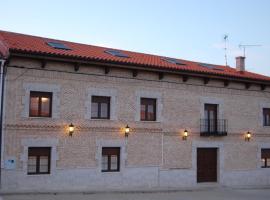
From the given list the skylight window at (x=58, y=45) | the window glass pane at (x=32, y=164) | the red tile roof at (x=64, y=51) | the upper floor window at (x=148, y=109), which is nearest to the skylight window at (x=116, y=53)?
the red tile roof at (x=64, y=51)

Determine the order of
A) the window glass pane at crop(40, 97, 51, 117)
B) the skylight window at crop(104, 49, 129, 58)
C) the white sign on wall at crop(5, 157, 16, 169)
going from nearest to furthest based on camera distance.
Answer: the white sign on wall at crop(5, 157, 16, 169), the window glass pane at crop(40, 97, 51, 117), the skylight window at crop(104, 49, 129, 58)

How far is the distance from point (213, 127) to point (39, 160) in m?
9.49

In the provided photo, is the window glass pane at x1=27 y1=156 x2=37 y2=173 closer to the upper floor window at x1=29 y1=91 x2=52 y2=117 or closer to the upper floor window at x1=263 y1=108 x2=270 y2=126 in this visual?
the upper floor window at x1=29 y1=91 x2=52 y2=117

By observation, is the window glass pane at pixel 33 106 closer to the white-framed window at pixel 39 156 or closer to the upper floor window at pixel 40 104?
the upper floor window at pixel 40 104

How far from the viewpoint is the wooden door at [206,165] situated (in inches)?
862

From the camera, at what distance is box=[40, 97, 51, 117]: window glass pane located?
693 inches

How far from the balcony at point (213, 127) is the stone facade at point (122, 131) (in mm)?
324

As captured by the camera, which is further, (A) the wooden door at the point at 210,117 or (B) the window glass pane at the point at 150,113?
(A) the wooden door at the point at 210,117

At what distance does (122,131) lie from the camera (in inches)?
762

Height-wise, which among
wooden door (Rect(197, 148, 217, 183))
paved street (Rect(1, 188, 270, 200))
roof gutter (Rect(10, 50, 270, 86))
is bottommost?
paved street (Rect(1, 188, 270, 200))

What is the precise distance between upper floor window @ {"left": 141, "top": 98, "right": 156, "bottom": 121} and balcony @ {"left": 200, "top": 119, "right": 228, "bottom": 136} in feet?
9.54

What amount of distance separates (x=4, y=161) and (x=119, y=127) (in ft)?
17.4

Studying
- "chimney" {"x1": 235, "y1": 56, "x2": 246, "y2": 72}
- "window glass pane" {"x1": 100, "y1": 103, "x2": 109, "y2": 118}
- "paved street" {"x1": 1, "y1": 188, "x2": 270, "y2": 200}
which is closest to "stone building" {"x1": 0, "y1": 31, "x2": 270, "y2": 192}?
"window glass pane" {"x1": 100, "y1": 103, "x2": 109, "y2": 118}

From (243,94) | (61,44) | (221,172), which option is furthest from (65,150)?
(243,94)
